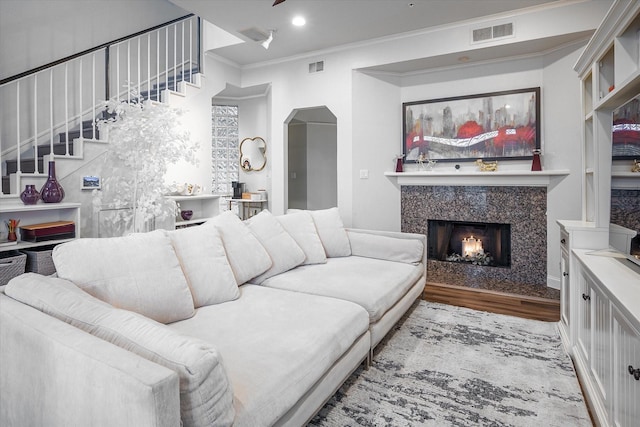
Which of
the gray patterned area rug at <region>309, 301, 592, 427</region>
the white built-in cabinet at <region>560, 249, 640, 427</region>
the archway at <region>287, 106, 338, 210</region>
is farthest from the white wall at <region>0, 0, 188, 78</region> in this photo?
the white built-in cabinet at <region>560, 249, 640, 427</region>

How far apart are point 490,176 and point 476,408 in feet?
9.99

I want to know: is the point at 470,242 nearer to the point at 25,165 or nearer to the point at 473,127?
the point at 473,127

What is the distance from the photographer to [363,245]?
3.46 meters

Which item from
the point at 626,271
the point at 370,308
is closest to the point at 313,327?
the point at 370,308

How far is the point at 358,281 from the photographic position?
2580 millimetres

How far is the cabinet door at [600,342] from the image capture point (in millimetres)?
1595

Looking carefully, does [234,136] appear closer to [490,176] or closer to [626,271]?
[490,176]

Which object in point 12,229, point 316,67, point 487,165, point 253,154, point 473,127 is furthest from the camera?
point 253,154

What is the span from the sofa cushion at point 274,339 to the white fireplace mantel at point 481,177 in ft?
9.58

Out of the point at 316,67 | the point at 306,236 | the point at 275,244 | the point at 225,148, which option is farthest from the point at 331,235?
the point at 225,148

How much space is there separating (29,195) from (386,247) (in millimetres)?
3243

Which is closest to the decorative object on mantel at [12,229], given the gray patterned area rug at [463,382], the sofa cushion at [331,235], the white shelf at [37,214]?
the white shelf at [37,214]

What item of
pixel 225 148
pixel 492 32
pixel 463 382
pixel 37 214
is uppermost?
pixel 492 32

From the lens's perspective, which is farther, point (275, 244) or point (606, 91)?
point (275, 244)
